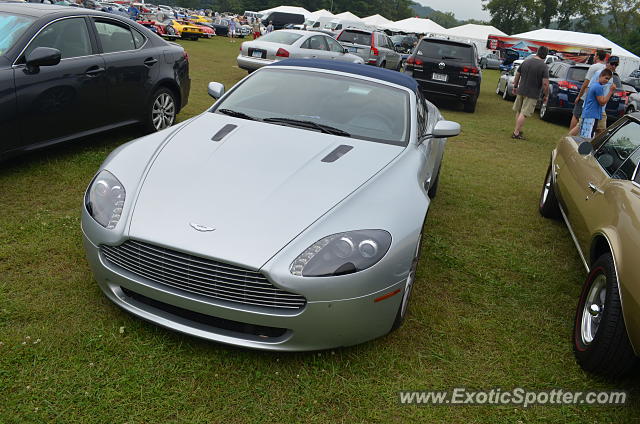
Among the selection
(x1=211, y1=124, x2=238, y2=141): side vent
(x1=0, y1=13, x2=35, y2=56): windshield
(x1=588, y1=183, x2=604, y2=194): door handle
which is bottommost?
(x1=588, y1=183, x2=604, y2=194): door handle

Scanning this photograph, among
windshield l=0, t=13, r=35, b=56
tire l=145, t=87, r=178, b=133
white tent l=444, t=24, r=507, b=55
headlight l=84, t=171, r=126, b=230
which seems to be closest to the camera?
headlight l=84, t=171, r=126, b=230

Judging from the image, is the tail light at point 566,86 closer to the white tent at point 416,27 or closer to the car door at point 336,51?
the car door at point 336,51

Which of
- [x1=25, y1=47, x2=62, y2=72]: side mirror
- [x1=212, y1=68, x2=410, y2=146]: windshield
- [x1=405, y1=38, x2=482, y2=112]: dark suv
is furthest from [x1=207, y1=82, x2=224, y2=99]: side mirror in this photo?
[x1=405, y1=38, x2=482, y2=112]: dark suv

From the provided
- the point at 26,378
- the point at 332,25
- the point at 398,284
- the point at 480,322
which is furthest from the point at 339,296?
the point at 332,25

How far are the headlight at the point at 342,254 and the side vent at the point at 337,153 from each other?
80cm

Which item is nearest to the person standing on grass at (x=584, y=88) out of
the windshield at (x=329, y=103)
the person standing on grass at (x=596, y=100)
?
the person standing on grass at (x=596, y=100)

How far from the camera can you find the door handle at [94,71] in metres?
5.34

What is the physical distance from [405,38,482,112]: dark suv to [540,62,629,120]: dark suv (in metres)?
1.84

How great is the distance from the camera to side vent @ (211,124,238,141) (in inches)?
142

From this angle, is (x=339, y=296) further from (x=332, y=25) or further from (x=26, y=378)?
(x=332, y=25)

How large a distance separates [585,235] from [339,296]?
6.96ft

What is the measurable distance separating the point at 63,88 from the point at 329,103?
9.13 feet

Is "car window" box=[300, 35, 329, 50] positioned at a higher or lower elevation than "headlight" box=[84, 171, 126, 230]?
higher

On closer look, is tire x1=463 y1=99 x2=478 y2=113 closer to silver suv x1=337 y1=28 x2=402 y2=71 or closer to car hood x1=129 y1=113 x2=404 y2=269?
silver suv x1=337 y1=28 x2=402 y2=71
